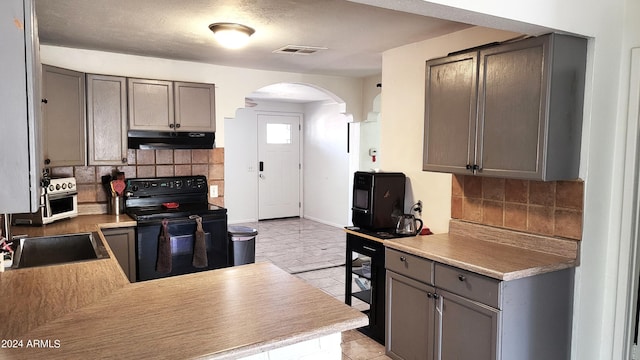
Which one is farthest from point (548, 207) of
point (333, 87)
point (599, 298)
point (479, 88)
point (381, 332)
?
point (333, 87)

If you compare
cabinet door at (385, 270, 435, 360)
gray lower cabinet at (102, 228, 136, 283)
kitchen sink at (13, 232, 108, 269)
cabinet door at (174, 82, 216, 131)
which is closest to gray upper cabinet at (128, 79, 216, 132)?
cabinet door at (174, 82, 216, 131)

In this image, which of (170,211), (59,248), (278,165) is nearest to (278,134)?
(278,165)

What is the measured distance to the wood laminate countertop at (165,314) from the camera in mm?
1284

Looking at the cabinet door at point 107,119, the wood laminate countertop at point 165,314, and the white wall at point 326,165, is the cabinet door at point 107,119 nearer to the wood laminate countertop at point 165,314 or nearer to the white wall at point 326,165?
the wood laminate countertop at point 165,314

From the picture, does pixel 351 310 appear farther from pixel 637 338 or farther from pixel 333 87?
pixel 333 87

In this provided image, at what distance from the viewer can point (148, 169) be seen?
161 inches

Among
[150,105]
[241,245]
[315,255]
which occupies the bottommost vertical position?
[315,255]

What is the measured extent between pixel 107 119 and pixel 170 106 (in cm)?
54

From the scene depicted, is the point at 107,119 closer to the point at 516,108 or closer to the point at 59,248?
the point at 59,248

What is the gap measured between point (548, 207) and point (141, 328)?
2224 mm

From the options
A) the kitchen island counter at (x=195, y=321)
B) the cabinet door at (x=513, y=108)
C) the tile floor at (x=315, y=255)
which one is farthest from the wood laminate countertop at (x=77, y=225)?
the cabinet door at (x=513, y=108)

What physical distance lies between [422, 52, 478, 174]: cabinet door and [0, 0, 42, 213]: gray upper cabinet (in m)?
2.21

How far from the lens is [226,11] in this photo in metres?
2.63

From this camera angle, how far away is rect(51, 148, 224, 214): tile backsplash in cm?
381
